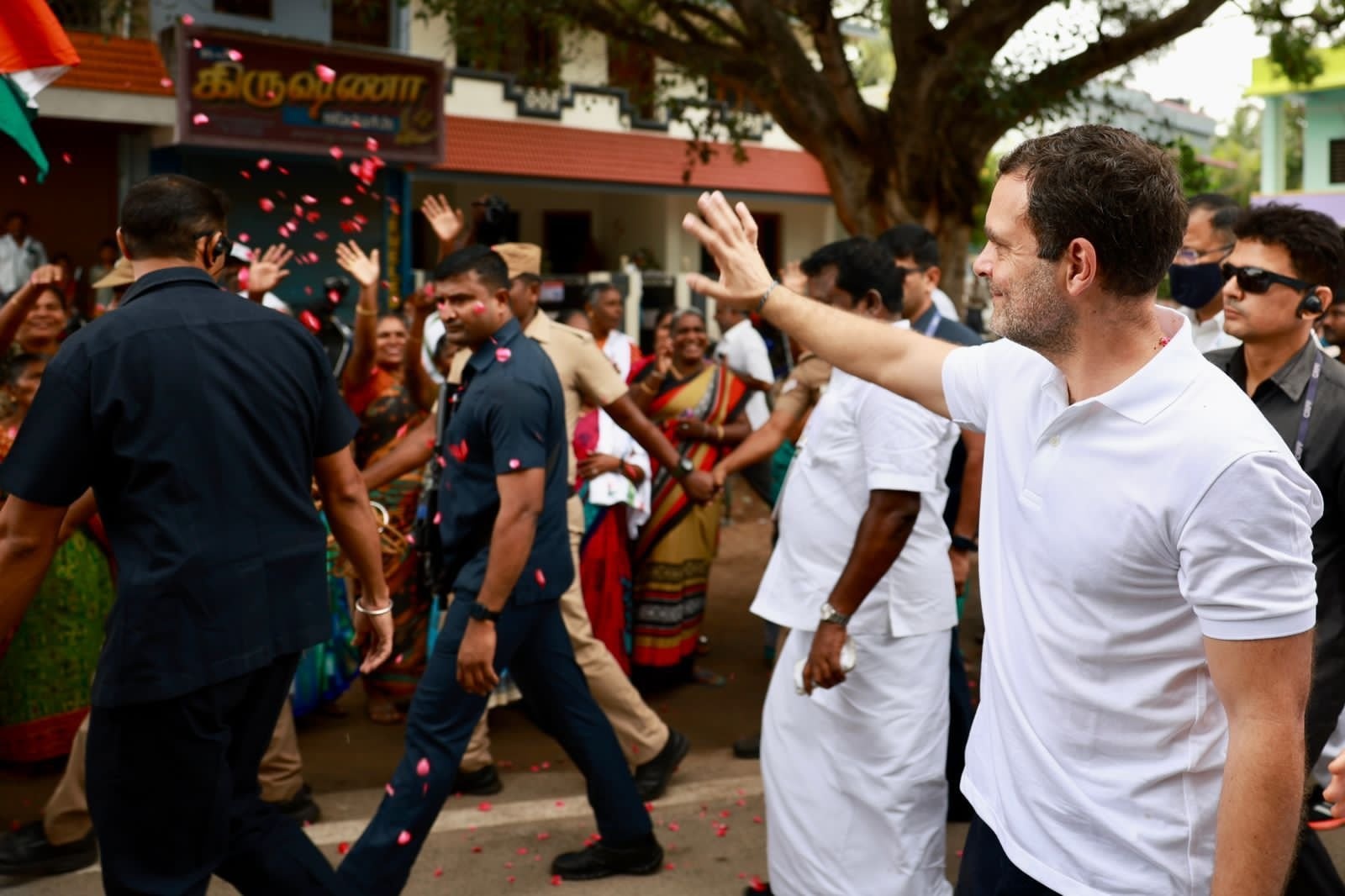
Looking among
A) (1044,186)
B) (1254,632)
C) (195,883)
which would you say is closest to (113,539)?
(195,883)

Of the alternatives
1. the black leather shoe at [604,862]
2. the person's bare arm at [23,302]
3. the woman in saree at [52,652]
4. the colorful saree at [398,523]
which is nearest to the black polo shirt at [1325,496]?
the black leather shoe at [604,862]

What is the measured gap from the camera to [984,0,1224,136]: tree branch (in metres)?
9.31

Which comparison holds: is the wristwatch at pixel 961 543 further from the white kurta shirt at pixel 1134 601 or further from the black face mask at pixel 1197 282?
the white kurta shirt at pixel 1134 601

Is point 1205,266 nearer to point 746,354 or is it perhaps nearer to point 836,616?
point 836,616

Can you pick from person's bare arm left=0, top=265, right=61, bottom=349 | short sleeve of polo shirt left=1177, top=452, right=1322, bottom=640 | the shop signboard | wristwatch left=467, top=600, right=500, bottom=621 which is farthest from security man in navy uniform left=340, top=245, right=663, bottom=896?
the shop signboard

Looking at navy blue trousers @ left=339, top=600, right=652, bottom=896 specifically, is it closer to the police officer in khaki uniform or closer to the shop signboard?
the police officer in khaki uniform

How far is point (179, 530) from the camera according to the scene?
3004 mm

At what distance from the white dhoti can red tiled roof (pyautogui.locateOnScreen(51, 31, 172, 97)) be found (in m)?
11.8

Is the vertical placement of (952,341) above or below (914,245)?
below

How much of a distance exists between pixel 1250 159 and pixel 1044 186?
59.2 m

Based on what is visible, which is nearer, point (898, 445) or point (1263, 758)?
point (1263, 758)

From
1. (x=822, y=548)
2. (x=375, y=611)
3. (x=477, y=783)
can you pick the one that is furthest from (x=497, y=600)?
(x=477, y=783)

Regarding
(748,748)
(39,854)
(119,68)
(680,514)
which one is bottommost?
(748,748)

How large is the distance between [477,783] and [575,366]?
1.65 m
